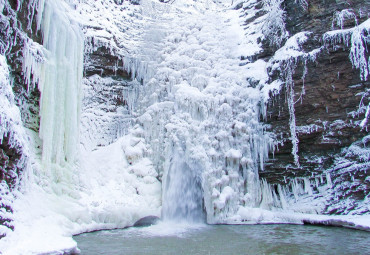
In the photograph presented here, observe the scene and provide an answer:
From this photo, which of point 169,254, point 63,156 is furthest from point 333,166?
point 63,156

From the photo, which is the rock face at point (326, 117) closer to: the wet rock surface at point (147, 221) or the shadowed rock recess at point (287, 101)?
the shadowed rock recess at point (287, 101)

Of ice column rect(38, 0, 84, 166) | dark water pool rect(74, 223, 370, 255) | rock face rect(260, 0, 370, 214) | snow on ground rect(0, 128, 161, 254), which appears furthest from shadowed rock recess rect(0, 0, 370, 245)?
dark water pool rect(74, 223, 370, 255)

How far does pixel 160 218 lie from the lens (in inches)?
416

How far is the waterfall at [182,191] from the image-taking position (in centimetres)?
1101

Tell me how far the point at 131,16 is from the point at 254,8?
5.89 meters

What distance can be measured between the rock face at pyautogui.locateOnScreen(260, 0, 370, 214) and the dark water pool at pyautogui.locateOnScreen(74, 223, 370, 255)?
2423 millimetres

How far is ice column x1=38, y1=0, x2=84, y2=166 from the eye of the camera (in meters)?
9.48

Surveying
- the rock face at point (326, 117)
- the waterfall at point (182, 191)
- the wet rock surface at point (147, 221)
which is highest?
the rock face at point (326, 117)

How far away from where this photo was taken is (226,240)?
7621 mm

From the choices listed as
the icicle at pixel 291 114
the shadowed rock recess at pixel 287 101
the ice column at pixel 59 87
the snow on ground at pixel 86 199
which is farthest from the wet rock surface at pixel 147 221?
the icicle at pixel 291 114

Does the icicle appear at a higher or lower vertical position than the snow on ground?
higher

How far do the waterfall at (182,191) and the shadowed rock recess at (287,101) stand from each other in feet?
0.85

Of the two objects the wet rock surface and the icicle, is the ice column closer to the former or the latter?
the wet rock surface

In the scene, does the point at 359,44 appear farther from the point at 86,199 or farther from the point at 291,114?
the point at 86,199
